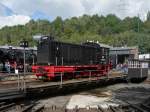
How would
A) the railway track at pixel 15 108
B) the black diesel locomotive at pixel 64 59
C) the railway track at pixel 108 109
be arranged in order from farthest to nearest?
the black diesel locomotive at pixel 64 59, the railway track at pixel 108 109, the railway track at pixel 15 108

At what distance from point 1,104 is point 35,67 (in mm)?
10487

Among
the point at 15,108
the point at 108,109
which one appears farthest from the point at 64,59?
the point at 15,108

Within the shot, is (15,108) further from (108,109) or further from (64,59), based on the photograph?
(64,59)

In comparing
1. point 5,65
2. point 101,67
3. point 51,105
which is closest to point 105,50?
point 101,67

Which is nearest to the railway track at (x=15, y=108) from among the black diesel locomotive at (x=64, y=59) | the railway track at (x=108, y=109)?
the railway track at (x=108, y=109)

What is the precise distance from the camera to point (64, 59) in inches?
1115

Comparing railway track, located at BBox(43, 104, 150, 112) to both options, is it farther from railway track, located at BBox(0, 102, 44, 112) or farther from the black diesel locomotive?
the black diesel locomotive

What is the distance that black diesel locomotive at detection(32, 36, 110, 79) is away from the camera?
25906 mm

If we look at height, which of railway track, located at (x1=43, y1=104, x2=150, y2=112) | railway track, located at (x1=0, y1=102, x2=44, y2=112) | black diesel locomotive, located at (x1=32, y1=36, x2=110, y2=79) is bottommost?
railway track, located at (x1=43, y1=104, x2=150, y2=112)

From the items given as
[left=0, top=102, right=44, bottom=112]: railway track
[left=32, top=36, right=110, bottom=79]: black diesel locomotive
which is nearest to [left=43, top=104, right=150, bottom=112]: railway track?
[left=0, top=102, right=44, bottom=112]: railway track

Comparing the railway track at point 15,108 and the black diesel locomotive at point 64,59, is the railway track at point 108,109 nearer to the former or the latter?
the railway track at point 15,108

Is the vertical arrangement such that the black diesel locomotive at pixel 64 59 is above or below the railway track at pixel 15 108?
above

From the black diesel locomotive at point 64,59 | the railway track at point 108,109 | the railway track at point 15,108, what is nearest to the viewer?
the railway track at point 15,108

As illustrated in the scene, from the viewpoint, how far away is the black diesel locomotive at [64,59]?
25.9 meters
